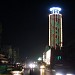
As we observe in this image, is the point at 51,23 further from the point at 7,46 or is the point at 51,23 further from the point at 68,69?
the point at 68,69

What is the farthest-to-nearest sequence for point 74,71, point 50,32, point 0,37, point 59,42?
point 50,32 → point 59,42 → point 0,37 → point 74,71

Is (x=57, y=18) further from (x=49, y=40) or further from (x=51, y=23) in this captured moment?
(x=49, y=40)

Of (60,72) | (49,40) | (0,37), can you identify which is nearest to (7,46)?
(49,40)

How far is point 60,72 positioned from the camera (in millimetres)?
21922

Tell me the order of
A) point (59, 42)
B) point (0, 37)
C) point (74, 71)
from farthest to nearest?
point (59, 42)
point (0, 37)
point (74, 71)

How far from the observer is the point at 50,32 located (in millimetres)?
193125

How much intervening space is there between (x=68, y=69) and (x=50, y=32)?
172089 mm

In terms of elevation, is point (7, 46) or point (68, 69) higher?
point (7, 46)

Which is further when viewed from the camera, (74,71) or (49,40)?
(49,40)

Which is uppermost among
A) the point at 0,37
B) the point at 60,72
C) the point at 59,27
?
the point at 59,27

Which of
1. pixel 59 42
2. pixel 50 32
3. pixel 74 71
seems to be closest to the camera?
pixel 74 71

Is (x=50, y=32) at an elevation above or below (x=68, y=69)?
above

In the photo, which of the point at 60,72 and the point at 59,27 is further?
the point at 59,27

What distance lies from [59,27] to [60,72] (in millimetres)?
173436
